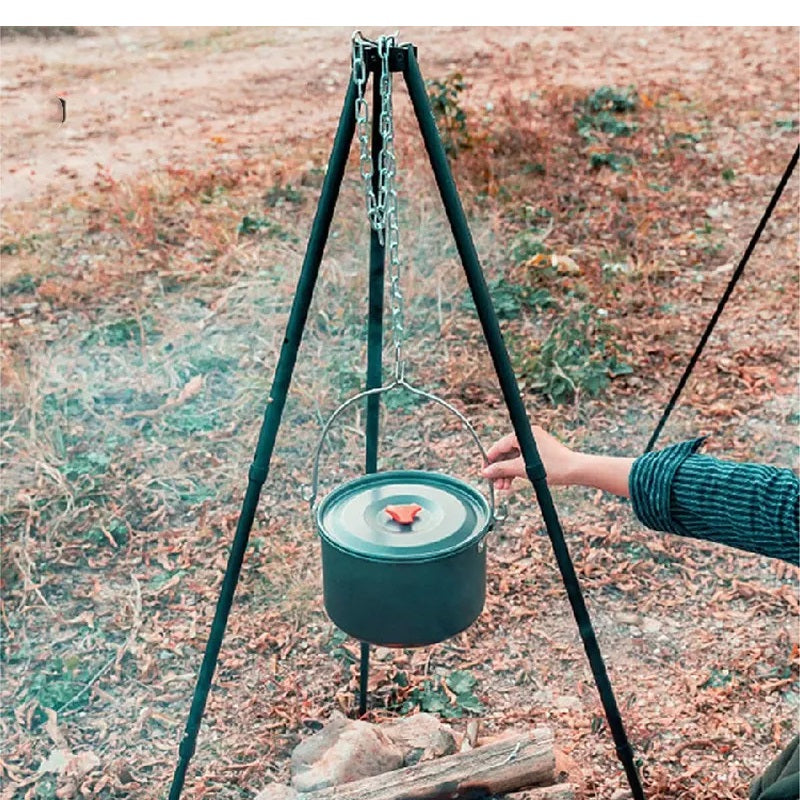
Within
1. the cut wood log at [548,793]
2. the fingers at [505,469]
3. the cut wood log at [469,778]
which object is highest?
the fingers at [505,469]

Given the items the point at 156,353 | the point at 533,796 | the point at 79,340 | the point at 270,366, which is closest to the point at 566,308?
the point at 270,366

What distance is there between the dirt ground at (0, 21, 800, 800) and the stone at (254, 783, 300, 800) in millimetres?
212

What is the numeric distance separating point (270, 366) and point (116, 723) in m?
1.85

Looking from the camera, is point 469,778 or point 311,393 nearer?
point 469,778

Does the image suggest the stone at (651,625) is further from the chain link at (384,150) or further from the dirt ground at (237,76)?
the dirt ground at (237,76)

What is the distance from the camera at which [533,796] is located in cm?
239

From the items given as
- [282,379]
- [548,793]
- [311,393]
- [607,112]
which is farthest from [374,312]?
[607,112]

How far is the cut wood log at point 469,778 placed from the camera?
7.77ft

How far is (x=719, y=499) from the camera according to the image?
1807mm

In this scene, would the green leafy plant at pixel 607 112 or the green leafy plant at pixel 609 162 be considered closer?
the green leafy plant at pixel 609 162

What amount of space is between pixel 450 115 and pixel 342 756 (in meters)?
4.27

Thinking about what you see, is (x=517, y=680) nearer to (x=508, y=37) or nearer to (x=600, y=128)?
(x=600, y=128)

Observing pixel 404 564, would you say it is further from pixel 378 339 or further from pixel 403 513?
pixel 378 339

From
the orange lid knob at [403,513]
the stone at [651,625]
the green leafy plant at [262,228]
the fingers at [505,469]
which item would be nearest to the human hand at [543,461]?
the fingers at [505,469]
